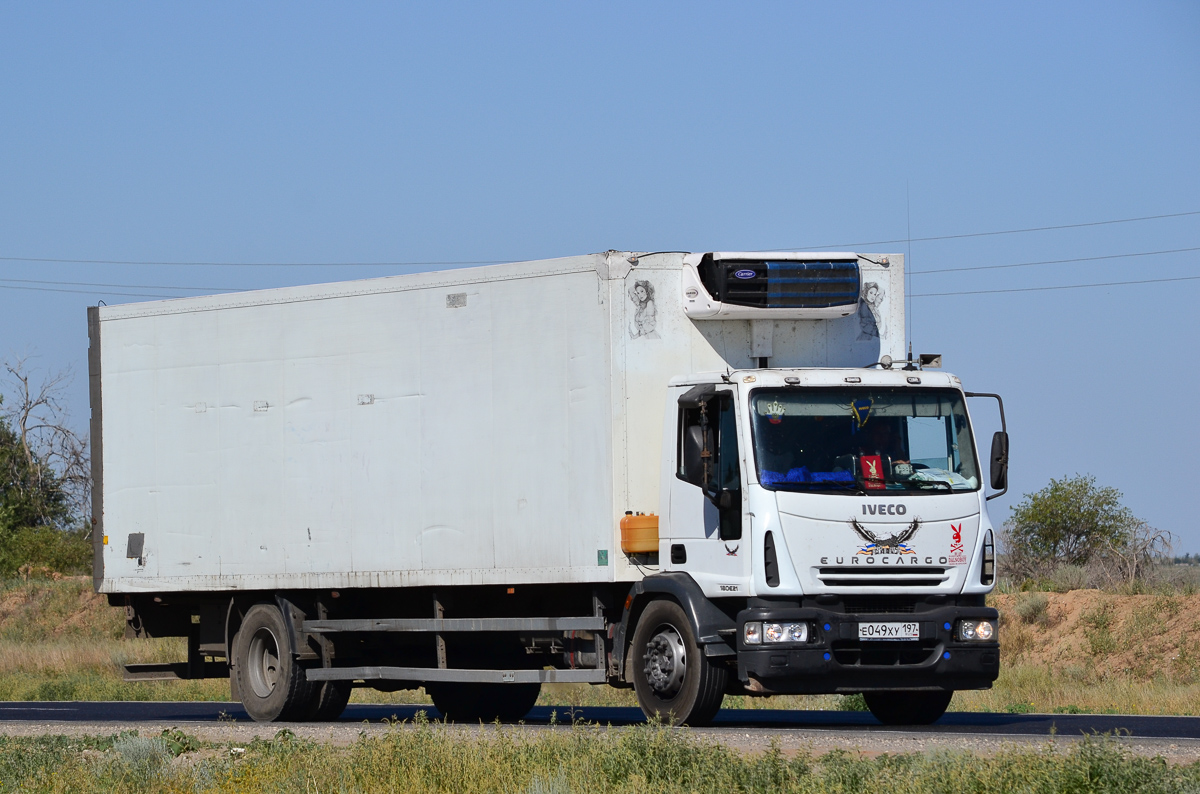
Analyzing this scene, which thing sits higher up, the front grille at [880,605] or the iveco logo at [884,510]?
the iveco logo at [884,510]

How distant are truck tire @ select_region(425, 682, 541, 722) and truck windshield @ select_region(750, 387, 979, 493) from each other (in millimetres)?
5917

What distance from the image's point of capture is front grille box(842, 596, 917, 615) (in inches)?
503

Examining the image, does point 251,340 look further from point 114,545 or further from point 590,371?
point 590,371

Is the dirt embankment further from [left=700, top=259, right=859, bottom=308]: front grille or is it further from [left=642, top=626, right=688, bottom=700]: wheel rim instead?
[left=642, top=626, right=688, bottom=700]: wheel rim

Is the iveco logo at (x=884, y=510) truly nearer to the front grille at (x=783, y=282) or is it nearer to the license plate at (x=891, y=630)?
the license plate at (x=891, y=630)

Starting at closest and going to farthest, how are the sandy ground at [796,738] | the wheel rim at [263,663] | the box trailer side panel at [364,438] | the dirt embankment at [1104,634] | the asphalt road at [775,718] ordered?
1. the sandy ground at [796,738]
2. the asphalt road at [775,718]
3. the box trailer side panel at [364,438]
4. the wheel rim at [263,663]
5. the dirt embankment at [1104,634]

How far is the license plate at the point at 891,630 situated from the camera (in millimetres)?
12688

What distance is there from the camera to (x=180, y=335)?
55.7 feet

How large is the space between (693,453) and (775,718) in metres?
5.46

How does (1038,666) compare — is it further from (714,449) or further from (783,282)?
(714,449)

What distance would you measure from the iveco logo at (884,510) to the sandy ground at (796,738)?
68.1 inches

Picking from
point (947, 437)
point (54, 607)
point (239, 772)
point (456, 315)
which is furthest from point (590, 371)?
point (54, 607)

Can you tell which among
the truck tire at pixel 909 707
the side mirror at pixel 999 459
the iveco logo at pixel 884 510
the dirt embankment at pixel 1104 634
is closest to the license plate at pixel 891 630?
the iveco logo at pixel 884 510

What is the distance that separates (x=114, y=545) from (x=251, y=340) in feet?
9.72
